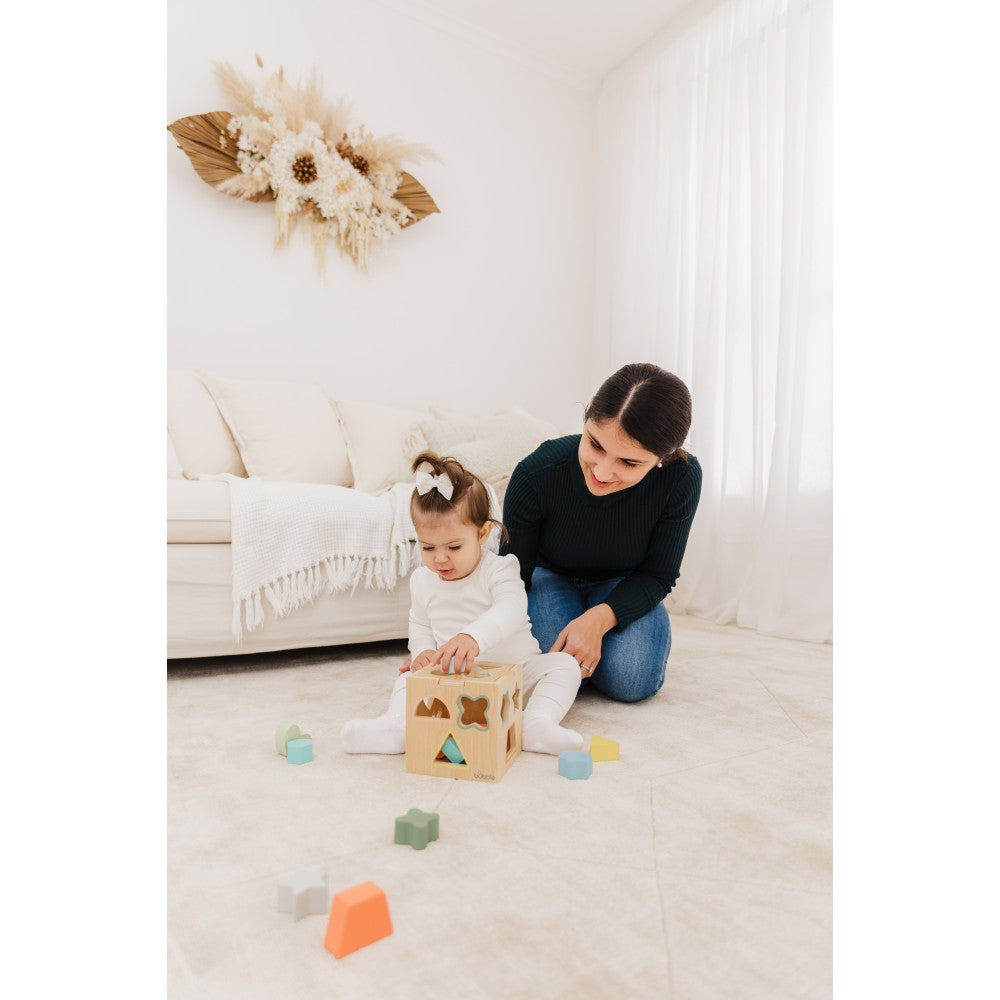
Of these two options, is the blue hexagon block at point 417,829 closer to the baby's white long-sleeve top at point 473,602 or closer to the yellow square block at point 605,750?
the yellow square block at point 605,750

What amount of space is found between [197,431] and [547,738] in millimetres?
1616

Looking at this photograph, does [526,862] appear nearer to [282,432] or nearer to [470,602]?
[470,602]

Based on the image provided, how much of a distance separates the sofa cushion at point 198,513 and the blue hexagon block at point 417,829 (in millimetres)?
1056

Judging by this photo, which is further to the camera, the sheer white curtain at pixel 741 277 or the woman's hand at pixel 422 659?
the sheer white curtain at pixel 741 277

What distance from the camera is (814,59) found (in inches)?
95.8

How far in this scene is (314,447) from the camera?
244 cm

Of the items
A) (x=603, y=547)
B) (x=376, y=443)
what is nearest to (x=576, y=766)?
(x=603, y=547)

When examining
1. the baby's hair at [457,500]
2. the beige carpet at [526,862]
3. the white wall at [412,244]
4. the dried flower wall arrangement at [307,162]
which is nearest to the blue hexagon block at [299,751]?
the beige carpet at [526,862]

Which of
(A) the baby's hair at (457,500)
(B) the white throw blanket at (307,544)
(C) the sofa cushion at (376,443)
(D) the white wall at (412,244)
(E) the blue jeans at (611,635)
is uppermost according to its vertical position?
(D) the white wall at (412,244)

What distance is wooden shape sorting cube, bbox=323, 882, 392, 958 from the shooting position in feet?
2.15

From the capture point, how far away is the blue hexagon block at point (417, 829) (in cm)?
87

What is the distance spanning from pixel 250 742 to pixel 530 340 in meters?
2.54

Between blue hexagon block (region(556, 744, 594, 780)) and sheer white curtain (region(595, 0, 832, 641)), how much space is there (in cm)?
148
